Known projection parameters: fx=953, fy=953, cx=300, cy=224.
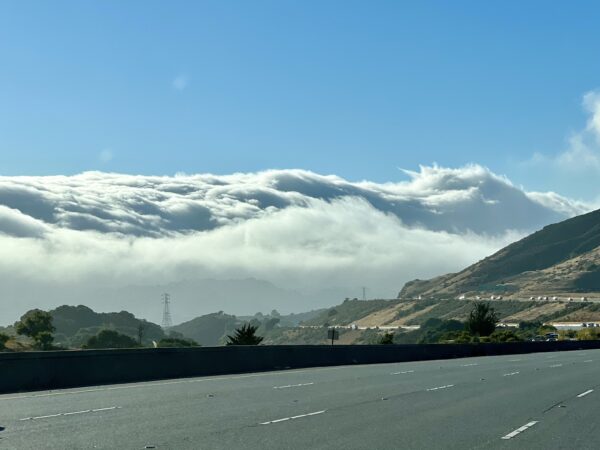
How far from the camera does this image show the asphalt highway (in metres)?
13.4

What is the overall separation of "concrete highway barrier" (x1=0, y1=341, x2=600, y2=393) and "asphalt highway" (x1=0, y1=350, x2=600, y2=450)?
45.2 inches

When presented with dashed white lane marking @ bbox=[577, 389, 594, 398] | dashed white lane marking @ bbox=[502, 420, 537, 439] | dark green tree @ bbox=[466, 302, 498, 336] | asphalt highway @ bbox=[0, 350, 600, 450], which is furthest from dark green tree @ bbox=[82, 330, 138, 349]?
dashed white lane marking @ bbox=[502, 420, 537, 439]

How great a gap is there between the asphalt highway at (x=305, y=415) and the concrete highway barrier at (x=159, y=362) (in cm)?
115

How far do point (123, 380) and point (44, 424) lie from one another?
11363 millimetres

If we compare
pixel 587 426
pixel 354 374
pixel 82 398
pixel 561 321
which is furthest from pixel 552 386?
pixel 561 321

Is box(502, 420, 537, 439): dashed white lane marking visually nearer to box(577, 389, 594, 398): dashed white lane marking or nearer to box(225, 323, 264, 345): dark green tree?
box(577, 389, 594, 398): dashed white lane marking

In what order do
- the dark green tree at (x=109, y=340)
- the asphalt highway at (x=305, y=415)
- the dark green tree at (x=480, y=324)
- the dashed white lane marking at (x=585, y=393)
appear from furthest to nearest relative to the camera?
the dark green tree at (x=109, y=340)
the dark green tree at (x=480, y=324)
the dashed white lane marking at (x=585, y=393)
the asphalt highway at (x=305, y=415)

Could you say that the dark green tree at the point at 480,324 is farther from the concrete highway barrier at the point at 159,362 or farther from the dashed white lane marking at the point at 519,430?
the dashed white lane marking at the point at 519,430

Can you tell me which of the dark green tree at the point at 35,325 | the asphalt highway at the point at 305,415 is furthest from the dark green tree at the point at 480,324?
the asphalt highway at the point at 305,415

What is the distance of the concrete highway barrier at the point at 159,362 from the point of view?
23.0 metres

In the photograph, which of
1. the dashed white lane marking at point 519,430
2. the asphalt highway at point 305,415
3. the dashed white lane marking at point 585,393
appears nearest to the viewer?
the asphalt highway at point 305,415

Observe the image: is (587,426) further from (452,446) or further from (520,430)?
(452,446)

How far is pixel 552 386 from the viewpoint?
1031 inches

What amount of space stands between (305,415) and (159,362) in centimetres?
1238
